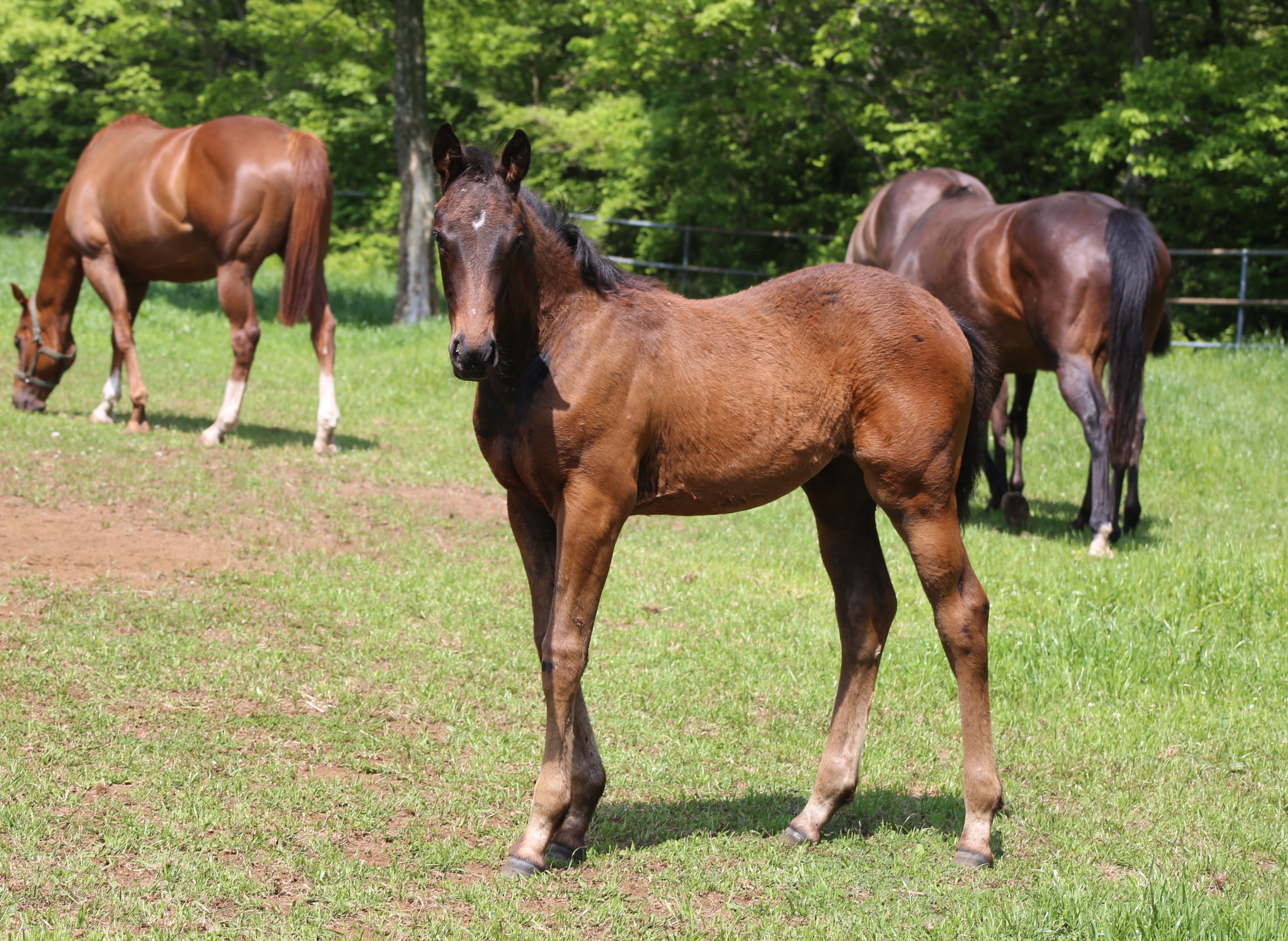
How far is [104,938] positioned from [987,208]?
9.12 m

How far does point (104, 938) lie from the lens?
329 cm

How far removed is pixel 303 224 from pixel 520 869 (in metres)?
7.83

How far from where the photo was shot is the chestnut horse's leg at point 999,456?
9.94m

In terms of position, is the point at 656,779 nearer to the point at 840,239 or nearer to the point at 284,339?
the point at 284,339

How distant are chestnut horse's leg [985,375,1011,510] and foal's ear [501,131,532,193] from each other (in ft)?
22.7

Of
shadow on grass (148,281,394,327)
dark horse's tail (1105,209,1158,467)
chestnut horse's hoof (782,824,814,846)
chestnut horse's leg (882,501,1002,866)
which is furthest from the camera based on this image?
shadow on grass (148,281,394,327)

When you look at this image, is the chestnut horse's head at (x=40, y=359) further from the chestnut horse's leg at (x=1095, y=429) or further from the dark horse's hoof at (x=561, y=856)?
the chestnut horse's leg at (x=1095, y=429)

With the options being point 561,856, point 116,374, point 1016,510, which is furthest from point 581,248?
point 116,374

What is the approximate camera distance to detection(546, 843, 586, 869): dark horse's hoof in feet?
13.0

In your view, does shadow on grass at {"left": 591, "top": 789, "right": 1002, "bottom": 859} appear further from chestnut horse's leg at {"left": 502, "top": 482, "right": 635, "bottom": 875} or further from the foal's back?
the foal's back

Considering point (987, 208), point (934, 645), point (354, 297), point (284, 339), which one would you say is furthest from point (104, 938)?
point (354, 297)

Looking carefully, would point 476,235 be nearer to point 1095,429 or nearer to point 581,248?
point 581,248

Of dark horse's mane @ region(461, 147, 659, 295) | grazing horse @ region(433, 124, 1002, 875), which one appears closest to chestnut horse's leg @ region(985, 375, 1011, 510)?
grazing horse @ region(433, 124, 1002, 875)

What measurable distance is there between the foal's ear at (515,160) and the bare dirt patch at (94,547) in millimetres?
4123
